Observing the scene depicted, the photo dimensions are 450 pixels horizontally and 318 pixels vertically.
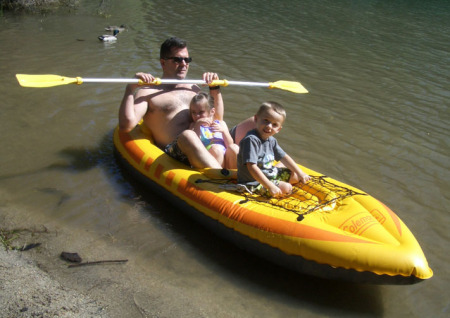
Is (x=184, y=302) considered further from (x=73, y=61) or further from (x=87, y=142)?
(x=73, y=61)

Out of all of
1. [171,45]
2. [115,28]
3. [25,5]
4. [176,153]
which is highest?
[171,45]

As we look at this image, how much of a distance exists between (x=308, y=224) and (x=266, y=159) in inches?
28.2

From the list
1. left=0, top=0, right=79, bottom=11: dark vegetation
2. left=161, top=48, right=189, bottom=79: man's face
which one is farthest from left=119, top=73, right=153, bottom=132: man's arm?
left=0, top=0, right=79, bottom=11: dark vegetation

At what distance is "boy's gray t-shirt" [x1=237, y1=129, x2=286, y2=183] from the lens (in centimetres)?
358

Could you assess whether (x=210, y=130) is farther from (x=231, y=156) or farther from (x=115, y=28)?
(x=115, y=28)

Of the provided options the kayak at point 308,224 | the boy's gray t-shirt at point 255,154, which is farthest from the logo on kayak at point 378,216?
the boy's gray t-shirt at point 255,154

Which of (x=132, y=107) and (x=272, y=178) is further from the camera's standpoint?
(x=132, y=107)

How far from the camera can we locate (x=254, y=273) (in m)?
3.45

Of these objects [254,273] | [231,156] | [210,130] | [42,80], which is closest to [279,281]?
[254,273]

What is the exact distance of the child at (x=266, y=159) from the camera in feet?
11.6

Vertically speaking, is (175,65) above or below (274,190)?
above

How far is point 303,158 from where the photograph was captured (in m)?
5.20

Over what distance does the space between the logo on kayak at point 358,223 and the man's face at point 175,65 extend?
2.26 metres

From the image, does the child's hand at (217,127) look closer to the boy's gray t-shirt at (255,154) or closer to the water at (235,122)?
the boy's gray t-shirt at (255,154)
